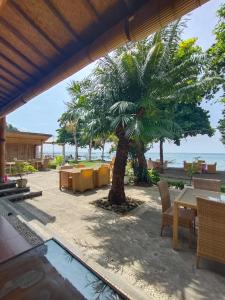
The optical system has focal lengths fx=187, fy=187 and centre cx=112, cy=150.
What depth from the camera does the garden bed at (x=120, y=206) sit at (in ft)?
19.1

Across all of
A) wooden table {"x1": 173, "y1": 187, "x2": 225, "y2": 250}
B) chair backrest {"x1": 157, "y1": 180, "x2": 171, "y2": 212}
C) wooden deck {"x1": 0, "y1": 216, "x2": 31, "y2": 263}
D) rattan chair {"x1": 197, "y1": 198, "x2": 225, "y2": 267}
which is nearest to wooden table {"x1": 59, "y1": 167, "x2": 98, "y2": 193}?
wooden deck {"x1": 0, "y1": 216, "x2": 31, "y2": 263}

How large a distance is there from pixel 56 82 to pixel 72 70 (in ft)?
1.54

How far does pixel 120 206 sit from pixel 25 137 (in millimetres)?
12637

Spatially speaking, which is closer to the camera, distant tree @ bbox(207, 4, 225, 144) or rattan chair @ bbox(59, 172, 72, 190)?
rattan chair @ bbox(59, 172, 72, 190)

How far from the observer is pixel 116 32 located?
1.55m

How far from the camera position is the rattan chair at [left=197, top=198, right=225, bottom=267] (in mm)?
2828

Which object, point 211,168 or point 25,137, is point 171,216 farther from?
point 25,137

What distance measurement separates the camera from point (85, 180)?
7.96 meters

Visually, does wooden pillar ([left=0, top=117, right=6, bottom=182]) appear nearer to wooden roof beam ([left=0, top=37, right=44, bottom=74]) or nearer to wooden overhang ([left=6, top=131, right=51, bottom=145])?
wooden roof beam ([left=0, top=37, right=44, bottom=74])

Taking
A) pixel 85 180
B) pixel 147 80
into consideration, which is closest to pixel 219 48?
pixel 147 80

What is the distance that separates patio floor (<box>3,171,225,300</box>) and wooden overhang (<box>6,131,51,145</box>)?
9901 mm

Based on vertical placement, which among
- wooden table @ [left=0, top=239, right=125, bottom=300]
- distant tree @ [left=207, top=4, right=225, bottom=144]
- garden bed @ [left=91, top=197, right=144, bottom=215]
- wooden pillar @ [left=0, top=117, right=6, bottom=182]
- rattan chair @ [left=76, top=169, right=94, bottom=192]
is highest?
distant tree @ [left=207, top=4, right=225, bottom=144]

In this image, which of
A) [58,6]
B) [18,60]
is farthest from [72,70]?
[18,60]

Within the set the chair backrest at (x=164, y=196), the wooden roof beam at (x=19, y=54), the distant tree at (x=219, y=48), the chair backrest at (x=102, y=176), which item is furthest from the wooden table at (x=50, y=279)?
the distant tree at (x=219, y=48)
